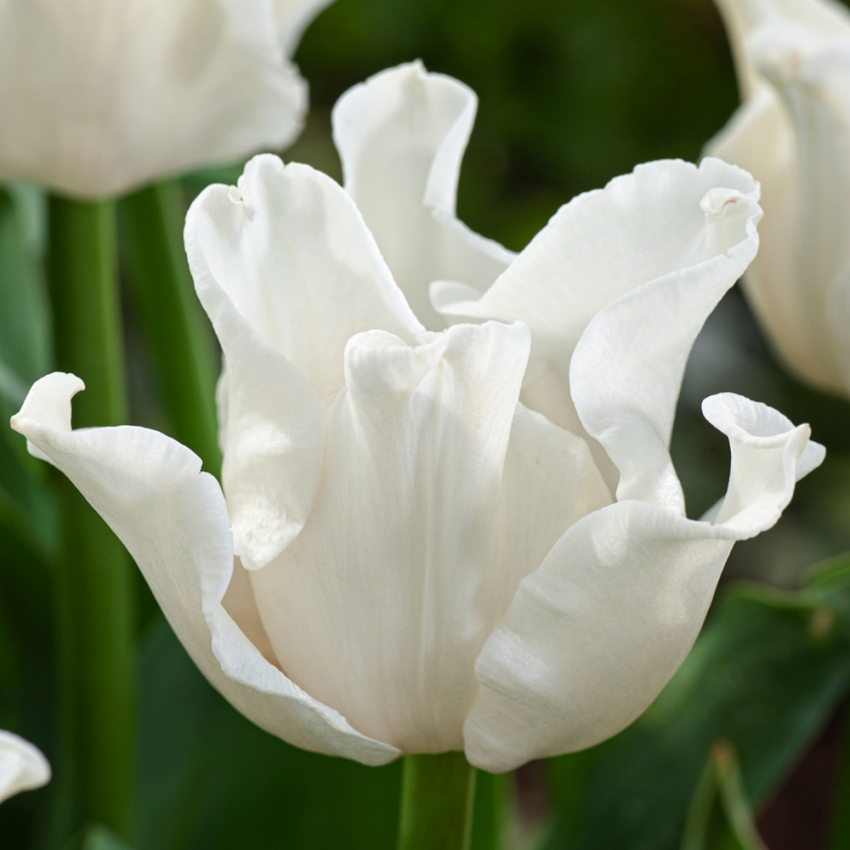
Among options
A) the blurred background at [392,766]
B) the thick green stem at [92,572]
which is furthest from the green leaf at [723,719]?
the thick green stem at [92,572]

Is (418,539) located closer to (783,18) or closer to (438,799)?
(438,799)

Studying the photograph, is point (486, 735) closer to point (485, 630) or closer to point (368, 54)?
point (485, 630)

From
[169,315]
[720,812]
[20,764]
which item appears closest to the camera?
[20,764]

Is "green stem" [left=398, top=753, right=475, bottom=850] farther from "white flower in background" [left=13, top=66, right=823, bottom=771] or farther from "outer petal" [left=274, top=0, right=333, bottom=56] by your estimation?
"outer petal" [left=274, top=0, right=333, bottom=56]

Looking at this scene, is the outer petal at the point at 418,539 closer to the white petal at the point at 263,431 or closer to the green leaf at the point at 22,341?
the white petal at the point at 263,431

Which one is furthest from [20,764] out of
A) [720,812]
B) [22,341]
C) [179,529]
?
[22,341]

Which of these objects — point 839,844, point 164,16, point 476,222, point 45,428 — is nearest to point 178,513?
point 45,428
